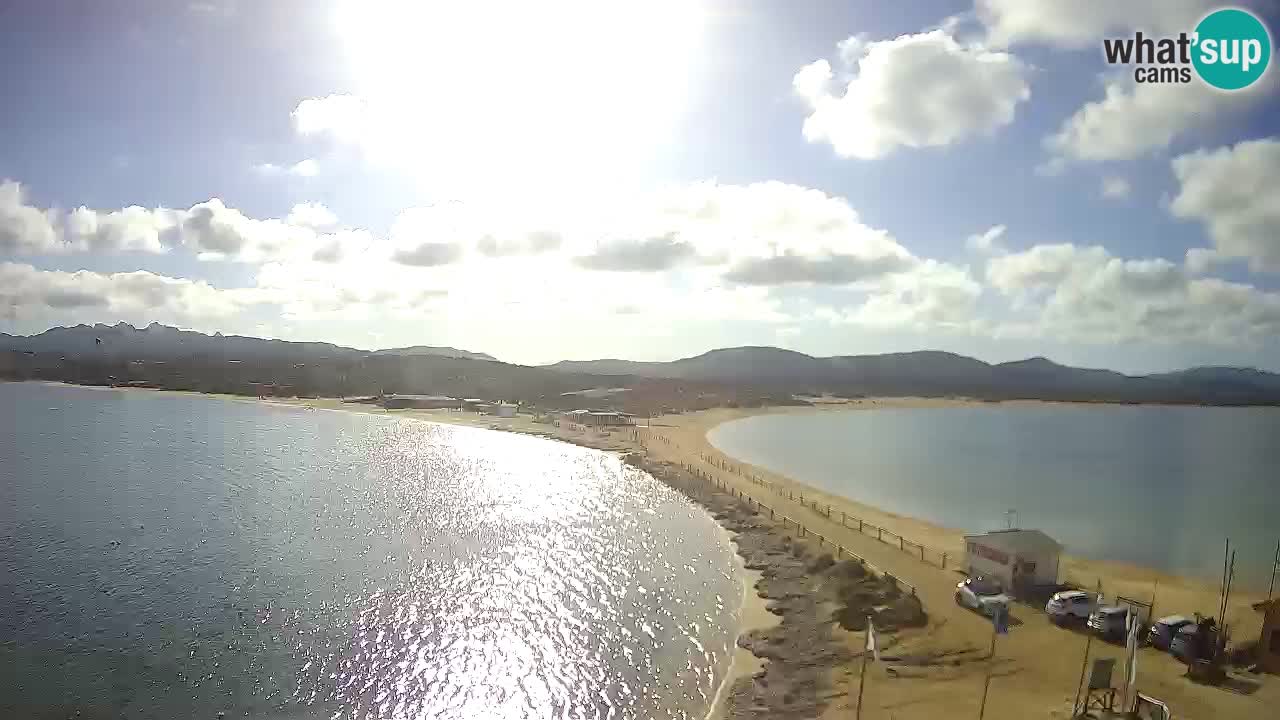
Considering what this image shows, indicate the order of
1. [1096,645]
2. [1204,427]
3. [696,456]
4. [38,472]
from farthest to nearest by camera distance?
[1204,427]
[696,456]
[38,472]
[1096,645]

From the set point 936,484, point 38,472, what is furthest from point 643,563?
point 38,472

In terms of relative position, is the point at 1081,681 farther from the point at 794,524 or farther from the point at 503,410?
the point at 503,410

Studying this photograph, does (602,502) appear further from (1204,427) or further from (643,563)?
(1204,427)

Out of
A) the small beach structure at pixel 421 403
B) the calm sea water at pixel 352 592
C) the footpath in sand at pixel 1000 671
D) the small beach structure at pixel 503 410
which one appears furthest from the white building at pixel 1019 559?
the small beach structure at pixel 421 403

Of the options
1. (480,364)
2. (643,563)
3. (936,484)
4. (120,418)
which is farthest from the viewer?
(480,364)

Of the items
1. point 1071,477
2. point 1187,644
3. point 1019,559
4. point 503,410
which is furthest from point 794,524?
point 503,410
